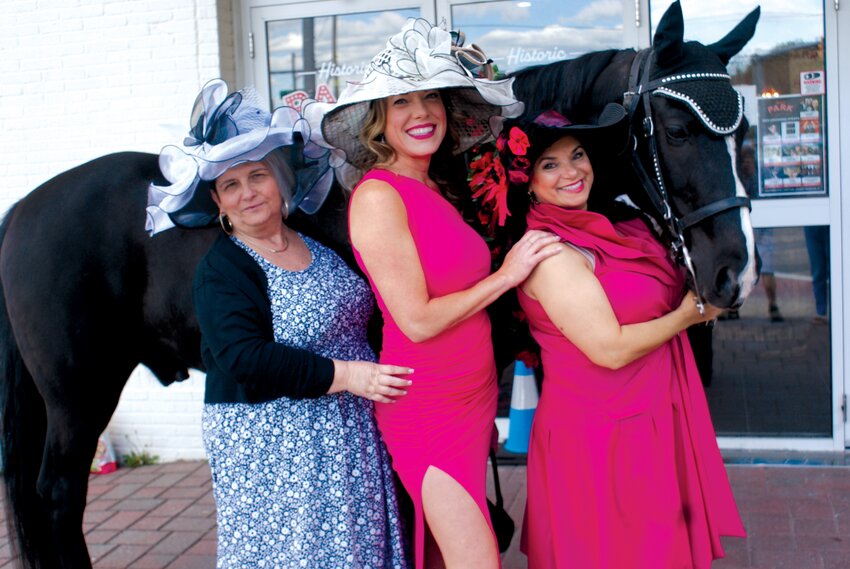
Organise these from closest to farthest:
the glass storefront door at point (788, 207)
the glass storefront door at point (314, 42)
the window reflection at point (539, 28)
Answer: the glass storefront door at point (788, 207) → the window reflection at point (539, 28) → the glass storefront door at point (314, 42)

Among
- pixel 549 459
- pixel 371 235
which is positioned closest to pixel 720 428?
pixel 549 459

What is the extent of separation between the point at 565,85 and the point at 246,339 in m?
1.10

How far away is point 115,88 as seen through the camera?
4.89 metres

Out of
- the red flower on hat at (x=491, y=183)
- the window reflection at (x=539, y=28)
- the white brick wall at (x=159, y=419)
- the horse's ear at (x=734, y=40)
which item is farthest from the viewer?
the white brick wall at (x=159, y=419)

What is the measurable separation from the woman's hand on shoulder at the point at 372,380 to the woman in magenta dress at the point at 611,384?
1.25ft

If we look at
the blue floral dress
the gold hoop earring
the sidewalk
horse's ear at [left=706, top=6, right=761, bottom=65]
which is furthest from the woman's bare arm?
the sidewalk

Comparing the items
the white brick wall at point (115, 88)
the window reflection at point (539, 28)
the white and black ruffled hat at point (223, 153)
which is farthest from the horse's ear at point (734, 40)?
the white brick wall at point (115, 88)

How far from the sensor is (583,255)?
2.04 metres

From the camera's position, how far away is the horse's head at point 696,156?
1.93m

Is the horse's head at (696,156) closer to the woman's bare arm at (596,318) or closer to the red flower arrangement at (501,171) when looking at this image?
the woman's bare arm at (596,318)

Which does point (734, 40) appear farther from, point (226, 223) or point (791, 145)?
point (791, 145)

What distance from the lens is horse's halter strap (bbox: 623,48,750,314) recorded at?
201cm

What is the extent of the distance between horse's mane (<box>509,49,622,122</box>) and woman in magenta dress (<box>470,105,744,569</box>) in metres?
0.19

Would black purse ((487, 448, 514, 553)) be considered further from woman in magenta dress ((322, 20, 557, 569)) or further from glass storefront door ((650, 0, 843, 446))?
glass storefront door ((650, 0, 843, 446))
